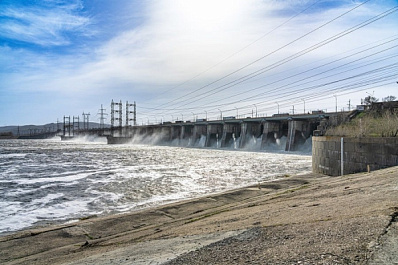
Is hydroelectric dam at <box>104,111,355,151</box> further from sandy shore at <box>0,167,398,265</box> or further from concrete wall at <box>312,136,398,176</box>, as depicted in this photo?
sandy shore at <box>0,167,398,265</box>

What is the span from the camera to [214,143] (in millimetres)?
79938

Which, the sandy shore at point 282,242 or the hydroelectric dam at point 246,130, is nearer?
the sandy shore at point 282,242

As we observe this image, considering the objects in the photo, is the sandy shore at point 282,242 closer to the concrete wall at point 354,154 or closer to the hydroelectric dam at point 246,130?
the concrete wall at point 354,154

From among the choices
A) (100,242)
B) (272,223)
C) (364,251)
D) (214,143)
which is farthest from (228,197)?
(214,143)

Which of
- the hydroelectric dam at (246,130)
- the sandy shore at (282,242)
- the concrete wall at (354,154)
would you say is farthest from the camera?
the hydroelectric dam at (246,130)

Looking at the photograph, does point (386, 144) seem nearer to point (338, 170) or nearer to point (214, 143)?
point (338, 170)

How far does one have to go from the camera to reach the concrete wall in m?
11.9

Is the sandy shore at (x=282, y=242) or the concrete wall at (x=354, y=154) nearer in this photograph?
the sandy shore at (x=282, y=242)

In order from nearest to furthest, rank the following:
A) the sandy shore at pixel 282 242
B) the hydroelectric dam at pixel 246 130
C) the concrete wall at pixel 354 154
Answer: the sandy shore at pixel 282 242 → the concrete wall at pixel 354 154 → the hydroelectric dam at pixel 246 130

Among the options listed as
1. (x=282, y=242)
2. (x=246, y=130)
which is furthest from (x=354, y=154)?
(x=246, y=130)

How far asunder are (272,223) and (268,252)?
4.98 feet

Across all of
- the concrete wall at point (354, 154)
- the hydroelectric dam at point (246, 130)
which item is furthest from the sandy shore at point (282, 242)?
the hydroelectric dam at point (246, 130)

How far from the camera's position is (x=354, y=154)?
13.8 m

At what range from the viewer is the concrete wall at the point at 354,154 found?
470 inches
